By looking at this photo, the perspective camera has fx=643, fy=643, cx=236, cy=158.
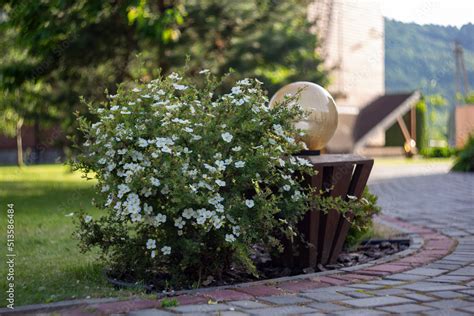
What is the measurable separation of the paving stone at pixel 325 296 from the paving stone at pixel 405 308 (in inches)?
12.5

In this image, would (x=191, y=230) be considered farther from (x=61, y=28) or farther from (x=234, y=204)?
(x=61, y=28)

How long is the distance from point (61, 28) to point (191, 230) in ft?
21.8

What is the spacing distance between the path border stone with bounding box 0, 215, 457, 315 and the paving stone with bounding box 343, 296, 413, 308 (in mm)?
382

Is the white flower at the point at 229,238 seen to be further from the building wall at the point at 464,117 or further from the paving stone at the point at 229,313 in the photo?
the building wall at the point at 464,117

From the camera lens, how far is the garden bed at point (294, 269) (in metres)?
4.02

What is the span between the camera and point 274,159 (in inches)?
157

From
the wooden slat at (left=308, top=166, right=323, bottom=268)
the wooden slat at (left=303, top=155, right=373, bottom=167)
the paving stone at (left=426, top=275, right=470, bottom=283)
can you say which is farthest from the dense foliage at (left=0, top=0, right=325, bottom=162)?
the paving stone at (left=426, top=275, right=470, bottom=283)

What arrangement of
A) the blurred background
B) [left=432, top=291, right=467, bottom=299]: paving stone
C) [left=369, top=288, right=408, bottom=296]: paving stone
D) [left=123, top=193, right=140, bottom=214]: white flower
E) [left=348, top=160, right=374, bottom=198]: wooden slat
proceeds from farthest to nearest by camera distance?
1. the blurred background
2. [left=348, top=160, right=374, bottom=198]: wooden slat
3. [left=123, top=193, right=140, bottom=214]: white flower
4. [left=369, top=288, right=408, bottom=296]: paving stone
5. [left=432, top=291, right=467, bottom=299]: paving stone

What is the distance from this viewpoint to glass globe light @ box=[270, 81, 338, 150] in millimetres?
4695

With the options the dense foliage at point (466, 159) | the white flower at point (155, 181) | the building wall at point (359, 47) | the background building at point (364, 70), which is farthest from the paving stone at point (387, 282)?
the building wall at point (359, 47)

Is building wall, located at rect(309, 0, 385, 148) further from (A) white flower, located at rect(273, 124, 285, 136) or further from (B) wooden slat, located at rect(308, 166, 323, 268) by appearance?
(A) white flower, located at rect(273, 124, 285, 136)

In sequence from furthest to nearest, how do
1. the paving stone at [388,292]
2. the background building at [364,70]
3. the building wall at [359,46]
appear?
the building wall at [359,46] < the background building at [364,70] < the paving stone at [388,292]

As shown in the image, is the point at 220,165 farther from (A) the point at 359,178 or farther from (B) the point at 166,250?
(A) the point at 359,178

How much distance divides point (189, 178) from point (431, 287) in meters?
1.53
